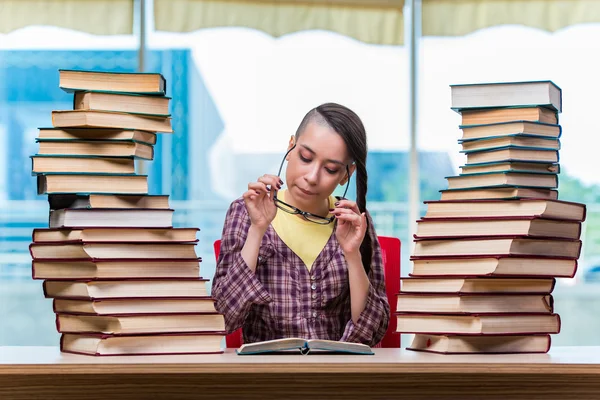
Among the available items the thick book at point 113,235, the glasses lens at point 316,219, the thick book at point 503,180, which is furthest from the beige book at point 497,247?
the thick book at point 113,235

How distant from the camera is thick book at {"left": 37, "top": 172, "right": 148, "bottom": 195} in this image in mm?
1614

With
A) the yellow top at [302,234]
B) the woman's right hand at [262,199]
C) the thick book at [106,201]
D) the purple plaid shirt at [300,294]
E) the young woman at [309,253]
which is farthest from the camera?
the yellow top at [302,234]

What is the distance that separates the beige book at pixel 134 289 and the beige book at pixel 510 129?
2.07ft

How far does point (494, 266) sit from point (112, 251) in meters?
0.72

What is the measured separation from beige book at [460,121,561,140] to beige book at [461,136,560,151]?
10 millimetres

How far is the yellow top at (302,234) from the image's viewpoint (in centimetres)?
205

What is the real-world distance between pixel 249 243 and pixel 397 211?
2.94 metres

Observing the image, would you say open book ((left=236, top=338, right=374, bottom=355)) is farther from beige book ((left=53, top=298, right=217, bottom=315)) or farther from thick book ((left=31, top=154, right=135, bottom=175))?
thick book ((left=31, top=154, right=135, bottom=175))

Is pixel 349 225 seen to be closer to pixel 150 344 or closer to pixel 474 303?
pixel 474 303

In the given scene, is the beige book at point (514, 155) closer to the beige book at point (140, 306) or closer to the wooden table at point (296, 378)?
the wooden table at point (296, 378)

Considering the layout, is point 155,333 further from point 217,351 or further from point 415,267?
point 415,267

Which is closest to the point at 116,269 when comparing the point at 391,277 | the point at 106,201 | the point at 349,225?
the point at 106,201

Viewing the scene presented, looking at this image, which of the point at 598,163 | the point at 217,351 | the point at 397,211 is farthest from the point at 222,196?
the point at 217,351

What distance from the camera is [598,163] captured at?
4.70 metres
